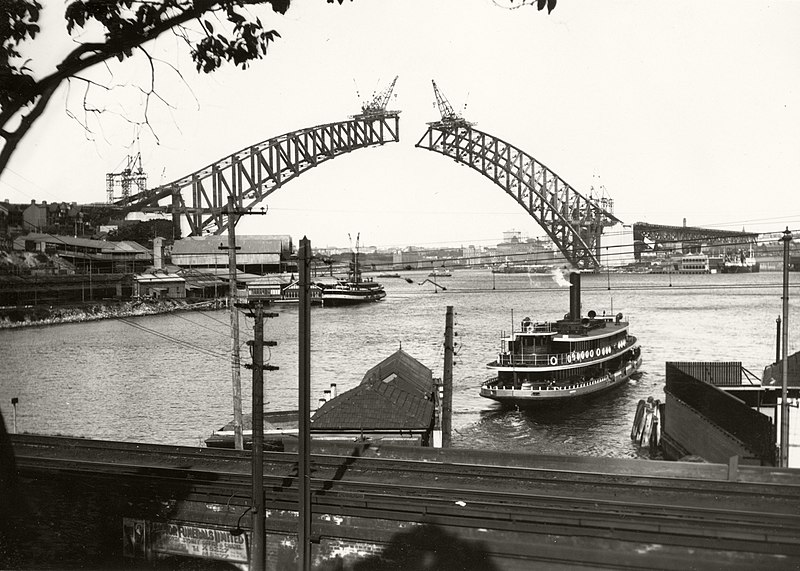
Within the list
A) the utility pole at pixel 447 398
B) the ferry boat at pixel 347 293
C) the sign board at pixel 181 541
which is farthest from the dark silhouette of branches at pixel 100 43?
the ferry boat at pixel 347 293

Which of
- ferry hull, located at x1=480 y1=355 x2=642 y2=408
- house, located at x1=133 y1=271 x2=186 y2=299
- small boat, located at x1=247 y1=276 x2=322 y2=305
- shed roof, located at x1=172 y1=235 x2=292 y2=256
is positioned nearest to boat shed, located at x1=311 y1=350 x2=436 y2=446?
small boat, located at x1=247 y1=276 x2=322 y2=305

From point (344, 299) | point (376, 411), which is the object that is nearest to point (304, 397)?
point (376, 411)

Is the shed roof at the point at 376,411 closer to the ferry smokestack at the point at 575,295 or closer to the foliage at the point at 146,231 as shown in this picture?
the foliage at the point at 146,231

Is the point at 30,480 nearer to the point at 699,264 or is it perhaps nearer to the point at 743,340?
the point at 743,340

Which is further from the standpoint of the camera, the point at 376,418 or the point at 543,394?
the point at 543,394

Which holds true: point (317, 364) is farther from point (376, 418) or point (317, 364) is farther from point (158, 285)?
point (376, 418)

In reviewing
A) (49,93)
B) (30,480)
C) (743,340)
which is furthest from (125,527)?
(743,340)

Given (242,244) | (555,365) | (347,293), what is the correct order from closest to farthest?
(242,244) < (555,365) < (347,293)
